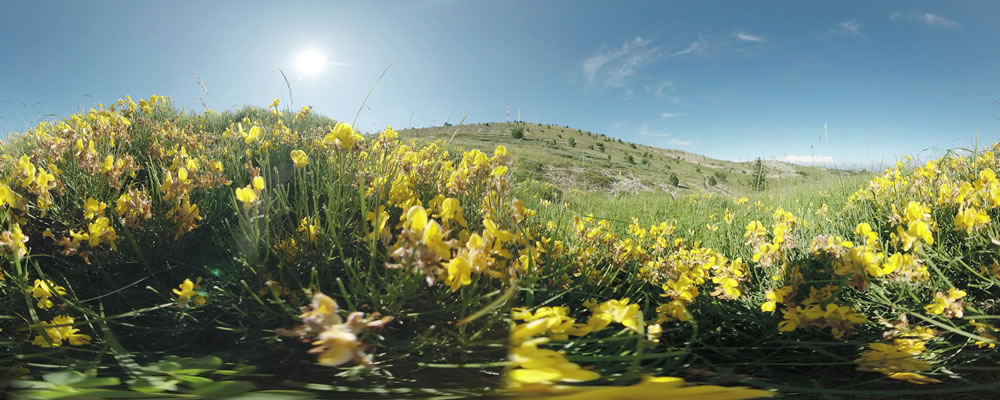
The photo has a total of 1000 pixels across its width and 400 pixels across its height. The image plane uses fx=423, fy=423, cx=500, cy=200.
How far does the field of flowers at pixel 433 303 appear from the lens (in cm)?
86

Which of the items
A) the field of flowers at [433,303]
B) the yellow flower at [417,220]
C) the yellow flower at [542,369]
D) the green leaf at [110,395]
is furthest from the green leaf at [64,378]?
the yellow flower at [542,369]

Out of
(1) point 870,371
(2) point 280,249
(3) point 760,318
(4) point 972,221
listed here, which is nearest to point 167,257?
(2) point 280,249

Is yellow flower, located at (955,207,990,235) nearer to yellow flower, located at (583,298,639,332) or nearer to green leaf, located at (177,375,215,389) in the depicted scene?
yellow flower, located at (583,298,639,332)

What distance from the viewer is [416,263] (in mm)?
818

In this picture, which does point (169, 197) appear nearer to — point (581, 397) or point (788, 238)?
point (581, 397)

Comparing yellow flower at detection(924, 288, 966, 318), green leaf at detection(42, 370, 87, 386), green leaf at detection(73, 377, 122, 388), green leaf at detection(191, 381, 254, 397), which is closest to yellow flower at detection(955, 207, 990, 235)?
yellow flower at detection(924, 288, 966, 318)

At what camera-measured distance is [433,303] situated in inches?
50.3

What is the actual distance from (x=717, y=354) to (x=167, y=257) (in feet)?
6.61

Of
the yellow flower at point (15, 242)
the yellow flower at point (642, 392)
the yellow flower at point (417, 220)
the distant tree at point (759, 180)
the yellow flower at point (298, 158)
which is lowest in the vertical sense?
the yellow flower at point (642, 392)

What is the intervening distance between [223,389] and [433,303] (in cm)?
59

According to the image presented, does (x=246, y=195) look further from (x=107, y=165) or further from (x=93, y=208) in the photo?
(x=107, y=165)

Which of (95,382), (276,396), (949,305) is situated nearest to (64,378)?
(95,382)

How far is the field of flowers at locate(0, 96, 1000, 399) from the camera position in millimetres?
859

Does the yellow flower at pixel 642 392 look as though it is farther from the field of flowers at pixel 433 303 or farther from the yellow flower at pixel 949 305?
the yellow flower at pixel 949 305
